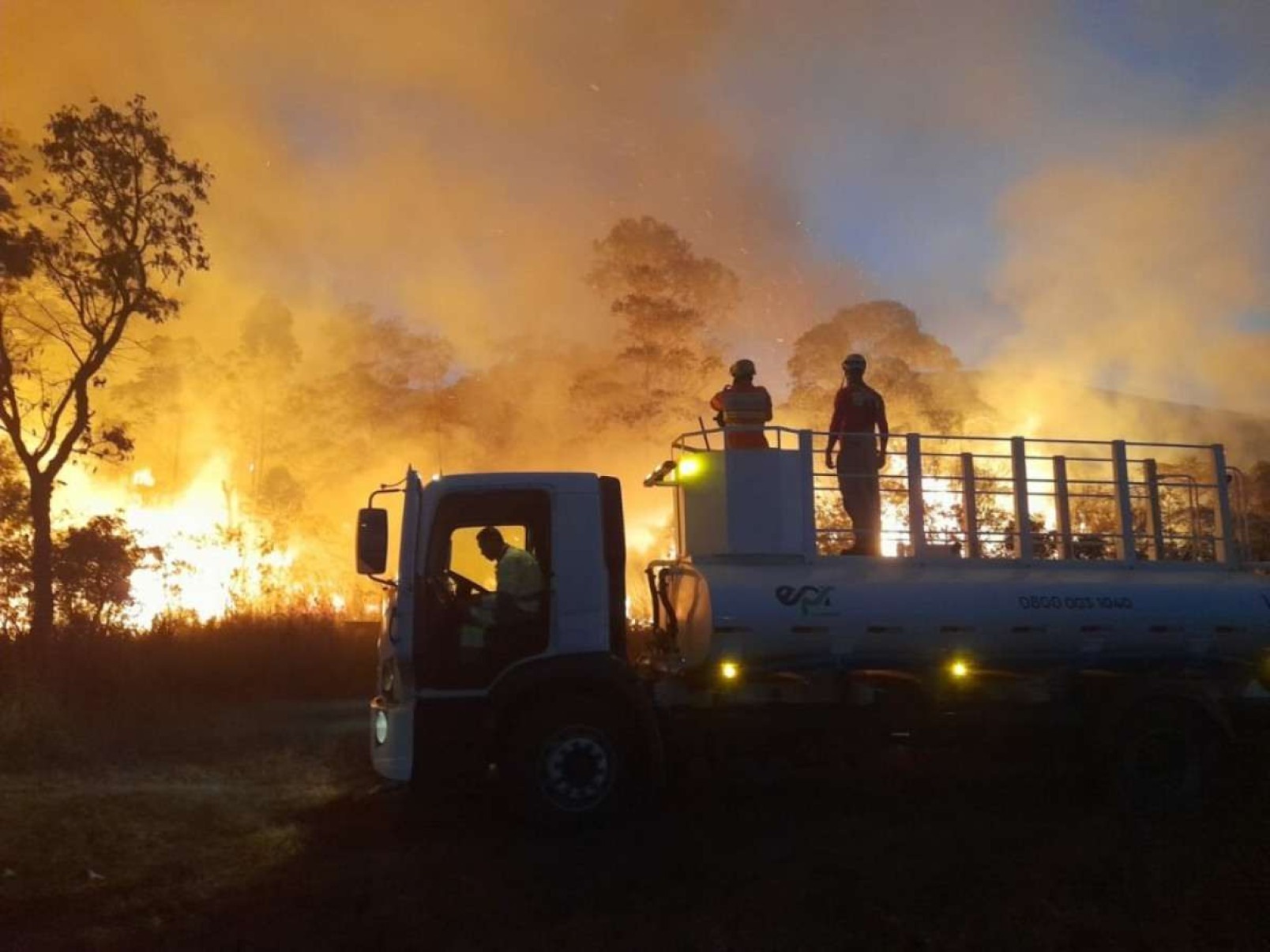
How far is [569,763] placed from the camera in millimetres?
7414

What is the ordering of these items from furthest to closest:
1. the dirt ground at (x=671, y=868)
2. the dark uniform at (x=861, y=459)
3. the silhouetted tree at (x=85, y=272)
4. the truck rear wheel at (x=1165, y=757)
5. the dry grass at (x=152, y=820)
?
the silhouetted tree at (x=85, y=272) < the dark uniform at (x=861, y=459) < the truck rear wheel at (x=1165, y=757) < the dry grass at (x=152, y=820) < the dirt ground at (x=671, y=868)

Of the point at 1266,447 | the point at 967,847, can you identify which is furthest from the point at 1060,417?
the point at 967,847

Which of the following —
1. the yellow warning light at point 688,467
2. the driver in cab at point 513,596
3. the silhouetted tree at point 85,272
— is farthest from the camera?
the silhouetted tree at point 85,272

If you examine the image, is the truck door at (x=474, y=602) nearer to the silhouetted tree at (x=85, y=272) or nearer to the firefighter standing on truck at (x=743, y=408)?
the firefighter standing on truck at (x=743, y=408)

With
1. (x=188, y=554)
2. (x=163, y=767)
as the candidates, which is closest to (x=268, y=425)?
(x=188, y=554)

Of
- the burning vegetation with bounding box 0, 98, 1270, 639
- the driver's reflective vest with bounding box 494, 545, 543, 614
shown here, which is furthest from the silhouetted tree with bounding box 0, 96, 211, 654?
the driver's reflective vest with bounding box 494, 545, 543, 614

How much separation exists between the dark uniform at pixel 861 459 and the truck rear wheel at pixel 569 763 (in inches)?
99.0

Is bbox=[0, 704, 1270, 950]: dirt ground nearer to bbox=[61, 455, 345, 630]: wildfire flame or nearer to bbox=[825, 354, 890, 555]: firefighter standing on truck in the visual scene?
bbox=[825, 354, 890, 555]: firefighter standing on truck

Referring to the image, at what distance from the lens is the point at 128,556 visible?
729 inches

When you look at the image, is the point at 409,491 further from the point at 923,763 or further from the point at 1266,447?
the point at 1266,447

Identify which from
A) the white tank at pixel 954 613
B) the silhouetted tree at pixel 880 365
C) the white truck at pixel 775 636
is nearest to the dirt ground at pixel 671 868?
the white truck at pixel 775 636

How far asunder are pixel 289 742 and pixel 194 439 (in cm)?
2890

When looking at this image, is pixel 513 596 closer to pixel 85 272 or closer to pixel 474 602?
pixel 474 602

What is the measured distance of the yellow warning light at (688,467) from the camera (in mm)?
8430
